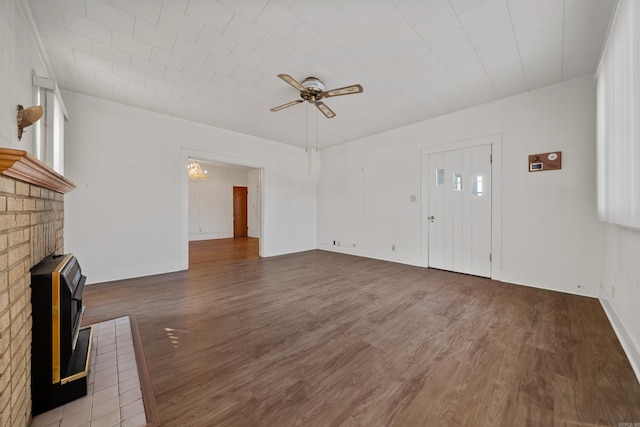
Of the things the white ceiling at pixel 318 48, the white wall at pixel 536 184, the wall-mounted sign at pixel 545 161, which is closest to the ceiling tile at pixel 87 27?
the white ceiling at pixel 318 48

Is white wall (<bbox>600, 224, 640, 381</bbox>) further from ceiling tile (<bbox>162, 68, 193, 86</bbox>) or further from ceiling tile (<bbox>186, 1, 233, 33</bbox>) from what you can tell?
ceiling tile (<bbox>162, 68, 193, 86</bbox>)

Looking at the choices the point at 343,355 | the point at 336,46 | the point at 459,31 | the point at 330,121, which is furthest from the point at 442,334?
the point at 330,121

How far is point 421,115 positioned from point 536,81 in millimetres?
1601

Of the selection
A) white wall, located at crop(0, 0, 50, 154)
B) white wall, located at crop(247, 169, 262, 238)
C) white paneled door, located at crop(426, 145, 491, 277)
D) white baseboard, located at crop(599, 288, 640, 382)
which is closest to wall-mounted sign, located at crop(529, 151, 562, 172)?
white paneled door, located at crop(426, 145, 491, 277)

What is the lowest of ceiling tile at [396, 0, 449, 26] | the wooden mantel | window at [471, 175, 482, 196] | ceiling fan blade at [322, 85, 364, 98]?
the wooden mantel

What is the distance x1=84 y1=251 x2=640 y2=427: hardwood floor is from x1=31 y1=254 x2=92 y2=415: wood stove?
1.54 feet

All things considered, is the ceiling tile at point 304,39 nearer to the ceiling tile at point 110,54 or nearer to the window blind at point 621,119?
the ceiling tile at point 110,54

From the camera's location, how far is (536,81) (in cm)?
334

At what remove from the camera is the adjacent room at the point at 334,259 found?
4.89ft

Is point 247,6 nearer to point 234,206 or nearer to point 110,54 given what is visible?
point 110,54

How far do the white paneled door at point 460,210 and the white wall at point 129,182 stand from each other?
4185mm

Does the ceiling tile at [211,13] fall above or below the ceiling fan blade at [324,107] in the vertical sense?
above

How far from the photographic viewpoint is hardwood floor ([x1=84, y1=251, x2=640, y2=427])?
1.44 meters

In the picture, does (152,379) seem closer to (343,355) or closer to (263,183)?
(343,355)
